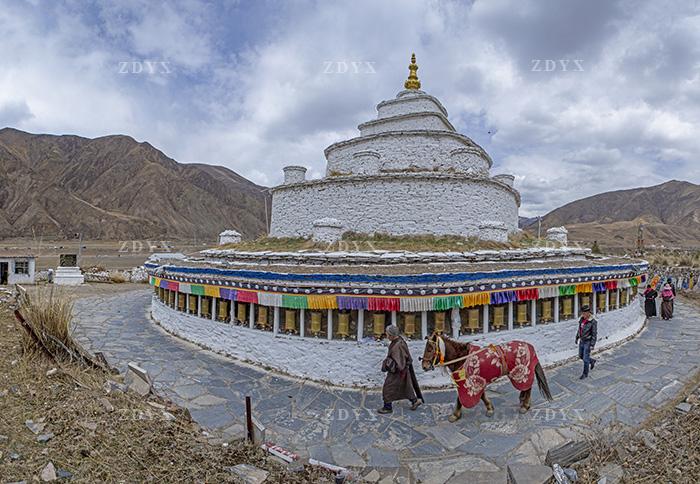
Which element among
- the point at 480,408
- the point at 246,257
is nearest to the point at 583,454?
the point at 480,408

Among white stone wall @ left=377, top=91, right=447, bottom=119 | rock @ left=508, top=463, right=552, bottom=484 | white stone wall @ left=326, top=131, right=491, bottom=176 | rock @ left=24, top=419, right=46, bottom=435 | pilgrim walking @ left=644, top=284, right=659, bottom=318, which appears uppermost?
white stone wall @ left=377, top=91, right=447, bottom=119

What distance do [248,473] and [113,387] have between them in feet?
8.45

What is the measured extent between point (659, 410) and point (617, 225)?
125m

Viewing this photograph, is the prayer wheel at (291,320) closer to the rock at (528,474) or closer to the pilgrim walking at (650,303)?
the rock at (528,474)

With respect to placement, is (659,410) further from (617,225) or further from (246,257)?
(617,225)

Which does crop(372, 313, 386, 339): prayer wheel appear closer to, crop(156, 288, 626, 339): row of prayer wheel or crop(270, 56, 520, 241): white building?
crop(156, 288, 626, 339): row of prayer wheel

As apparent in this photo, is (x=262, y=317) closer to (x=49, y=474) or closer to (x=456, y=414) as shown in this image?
(x=456, y=414)

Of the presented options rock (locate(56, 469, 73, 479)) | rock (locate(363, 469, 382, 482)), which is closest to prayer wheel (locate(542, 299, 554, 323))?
rock (locate(363, 469, 382, 482))

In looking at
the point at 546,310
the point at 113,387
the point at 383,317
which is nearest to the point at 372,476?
the point at 383,317

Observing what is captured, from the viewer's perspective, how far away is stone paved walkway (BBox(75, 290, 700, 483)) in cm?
466

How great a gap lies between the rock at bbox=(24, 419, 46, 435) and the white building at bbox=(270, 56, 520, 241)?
8.22m

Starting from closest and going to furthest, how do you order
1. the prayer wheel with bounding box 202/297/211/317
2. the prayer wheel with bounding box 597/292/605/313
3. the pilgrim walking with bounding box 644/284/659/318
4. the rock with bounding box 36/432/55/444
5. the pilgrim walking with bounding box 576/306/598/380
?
1. the rock with bounding box 36/432/55/444
2. the pilgrim walking with bounding box 576/306/598/380
3. the prayer wheel with bounding box 202/297/211/317
4. the prayer wheel with bounding box 597/292/605/313
5. the pilgrim walking with bounding box 644/284/659/318

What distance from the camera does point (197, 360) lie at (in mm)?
7945

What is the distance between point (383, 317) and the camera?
6648 millimetres
